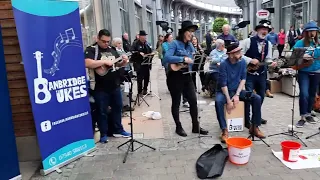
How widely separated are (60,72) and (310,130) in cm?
378

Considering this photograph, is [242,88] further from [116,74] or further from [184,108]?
[184,108]

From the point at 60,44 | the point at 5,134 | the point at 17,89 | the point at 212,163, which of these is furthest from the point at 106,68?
the point at 212,163

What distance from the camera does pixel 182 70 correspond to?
4.46 metres

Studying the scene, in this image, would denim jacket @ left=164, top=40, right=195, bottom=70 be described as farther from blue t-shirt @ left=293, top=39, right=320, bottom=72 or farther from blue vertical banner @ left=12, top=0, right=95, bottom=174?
blue t-shirt @ left=293, top=39, right=320, bottom=72

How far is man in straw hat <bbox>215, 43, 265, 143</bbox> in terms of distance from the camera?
14.1 feet

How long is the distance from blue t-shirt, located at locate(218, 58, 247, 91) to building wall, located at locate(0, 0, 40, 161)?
8.48ft

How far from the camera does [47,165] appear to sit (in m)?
3.50

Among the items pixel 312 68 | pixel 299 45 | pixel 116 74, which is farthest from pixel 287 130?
pixel 116 74

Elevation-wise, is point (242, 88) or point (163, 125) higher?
point (242, 88)

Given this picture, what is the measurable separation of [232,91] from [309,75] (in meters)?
1.40

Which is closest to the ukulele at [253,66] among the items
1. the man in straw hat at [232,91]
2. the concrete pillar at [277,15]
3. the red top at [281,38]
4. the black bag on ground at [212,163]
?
the man in straw hat at [232,91]

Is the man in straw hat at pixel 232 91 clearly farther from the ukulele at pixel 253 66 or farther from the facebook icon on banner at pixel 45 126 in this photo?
the facebook icon on banner at pixel 45 126

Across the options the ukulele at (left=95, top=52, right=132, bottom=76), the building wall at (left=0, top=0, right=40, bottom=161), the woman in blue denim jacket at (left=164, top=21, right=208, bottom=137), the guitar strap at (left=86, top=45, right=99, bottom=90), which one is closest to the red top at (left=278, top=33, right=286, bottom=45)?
the woman in blue denim jacket at (left=164, top=21, right=208, bottom=137)

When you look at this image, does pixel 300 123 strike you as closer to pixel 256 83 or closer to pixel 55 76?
pixel 256 83
